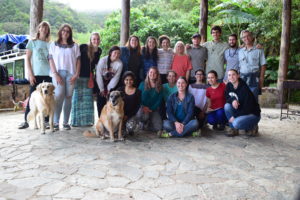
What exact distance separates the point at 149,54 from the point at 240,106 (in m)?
1.81

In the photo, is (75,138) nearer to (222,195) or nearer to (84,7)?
(222,195)

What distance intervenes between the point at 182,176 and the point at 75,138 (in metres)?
2.09

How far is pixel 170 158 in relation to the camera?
131 inches

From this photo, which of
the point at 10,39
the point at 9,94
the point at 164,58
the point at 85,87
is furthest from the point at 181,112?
the point at 10,39

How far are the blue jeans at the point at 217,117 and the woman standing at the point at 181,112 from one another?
67 cm

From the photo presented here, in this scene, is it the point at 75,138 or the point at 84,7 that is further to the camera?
A: the point at 84,7

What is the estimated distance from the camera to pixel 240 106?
4520 mm

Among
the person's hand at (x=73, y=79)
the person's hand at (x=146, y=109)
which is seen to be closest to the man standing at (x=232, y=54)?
the person's hand at (x=146, y=109)

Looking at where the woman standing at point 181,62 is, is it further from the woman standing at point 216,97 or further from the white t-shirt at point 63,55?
the white t-shirt at point 63,55

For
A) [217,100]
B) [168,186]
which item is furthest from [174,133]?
[168,186]

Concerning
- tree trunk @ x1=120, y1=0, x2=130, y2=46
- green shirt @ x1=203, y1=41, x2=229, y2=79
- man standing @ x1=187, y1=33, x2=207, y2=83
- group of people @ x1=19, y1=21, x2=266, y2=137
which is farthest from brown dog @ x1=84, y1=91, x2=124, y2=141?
→ tree trunk @ x1=120, y1=0, x2=130, y2=46

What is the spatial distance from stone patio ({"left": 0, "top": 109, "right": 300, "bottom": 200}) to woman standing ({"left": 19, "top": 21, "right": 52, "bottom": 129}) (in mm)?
941

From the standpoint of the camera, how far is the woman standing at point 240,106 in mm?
4449

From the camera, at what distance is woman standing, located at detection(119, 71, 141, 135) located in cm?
439
